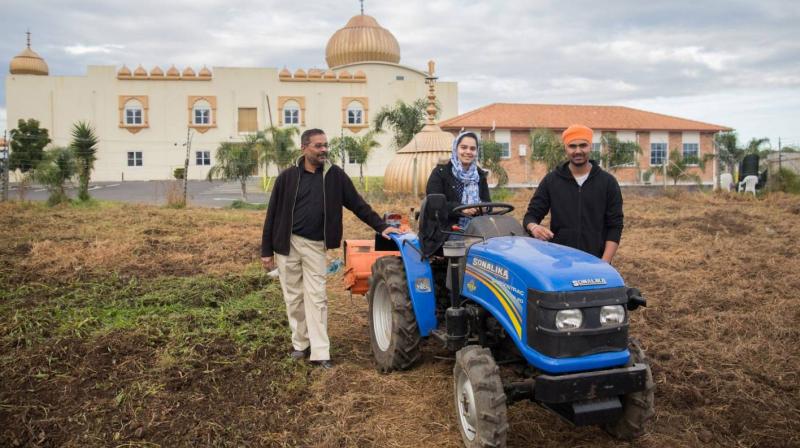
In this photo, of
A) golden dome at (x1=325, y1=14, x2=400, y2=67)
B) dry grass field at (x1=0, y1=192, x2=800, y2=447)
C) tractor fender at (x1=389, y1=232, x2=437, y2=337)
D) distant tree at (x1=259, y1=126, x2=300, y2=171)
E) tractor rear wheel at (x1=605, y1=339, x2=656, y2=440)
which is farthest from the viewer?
golden dome at (x1=325, y1=14, x2=400, y2=67)

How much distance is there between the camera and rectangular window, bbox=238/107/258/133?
146 feet

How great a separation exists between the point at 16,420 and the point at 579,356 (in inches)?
129

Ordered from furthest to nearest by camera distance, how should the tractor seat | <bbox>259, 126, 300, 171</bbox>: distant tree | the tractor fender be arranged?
<bbox>259, 126, 300, 171</bbox>: distant tree → the tractor fender → the tractor seat

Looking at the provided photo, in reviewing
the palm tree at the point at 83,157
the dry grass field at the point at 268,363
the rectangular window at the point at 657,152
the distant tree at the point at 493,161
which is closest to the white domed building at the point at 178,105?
the rectangular window at the point at 657,152

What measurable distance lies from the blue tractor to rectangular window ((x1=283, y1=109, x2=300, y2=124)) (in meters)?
42.0

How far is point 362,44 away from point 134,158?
1807 cm

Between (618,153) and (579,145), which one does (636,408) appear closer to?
(579,145)

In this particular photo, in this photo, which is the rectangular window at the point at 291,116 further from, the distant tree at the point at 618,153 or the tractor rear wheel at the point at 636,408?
the tractor rear wheel at the point at 636,408

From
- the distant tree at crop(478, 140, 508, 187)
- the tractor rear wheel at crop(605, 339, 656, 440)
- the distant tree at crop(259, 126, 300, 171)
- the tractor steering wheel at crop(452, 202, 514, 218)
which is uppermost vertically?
the distant tree at crop(259, 126, 300, 171)

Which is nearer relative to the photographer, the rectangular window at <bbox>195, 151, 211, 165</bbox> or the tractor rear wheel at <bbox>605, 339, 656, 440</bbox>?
the tractor rear wheel at <bbox>605, 339, 656, 440</bbox>

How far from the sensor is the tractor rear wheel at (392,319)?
14.5 ft

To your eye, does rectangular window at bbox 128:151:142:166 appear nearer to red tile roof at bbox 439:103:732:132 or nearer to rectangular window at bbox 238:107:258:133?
rectangular window at bbox 238:107:258:133

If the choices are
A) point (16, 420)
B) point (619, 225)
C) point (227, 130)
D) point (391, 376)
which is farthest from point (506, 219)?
point (227, 130)

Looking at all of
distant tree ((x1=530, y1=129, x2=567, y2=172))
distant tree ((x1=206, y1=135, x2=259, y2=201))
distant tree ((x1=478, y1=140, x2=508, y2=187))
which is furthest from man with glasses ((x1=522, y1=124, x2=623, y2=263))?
distant tree ((x1=206, y1=135, x2=259, y2=201))
